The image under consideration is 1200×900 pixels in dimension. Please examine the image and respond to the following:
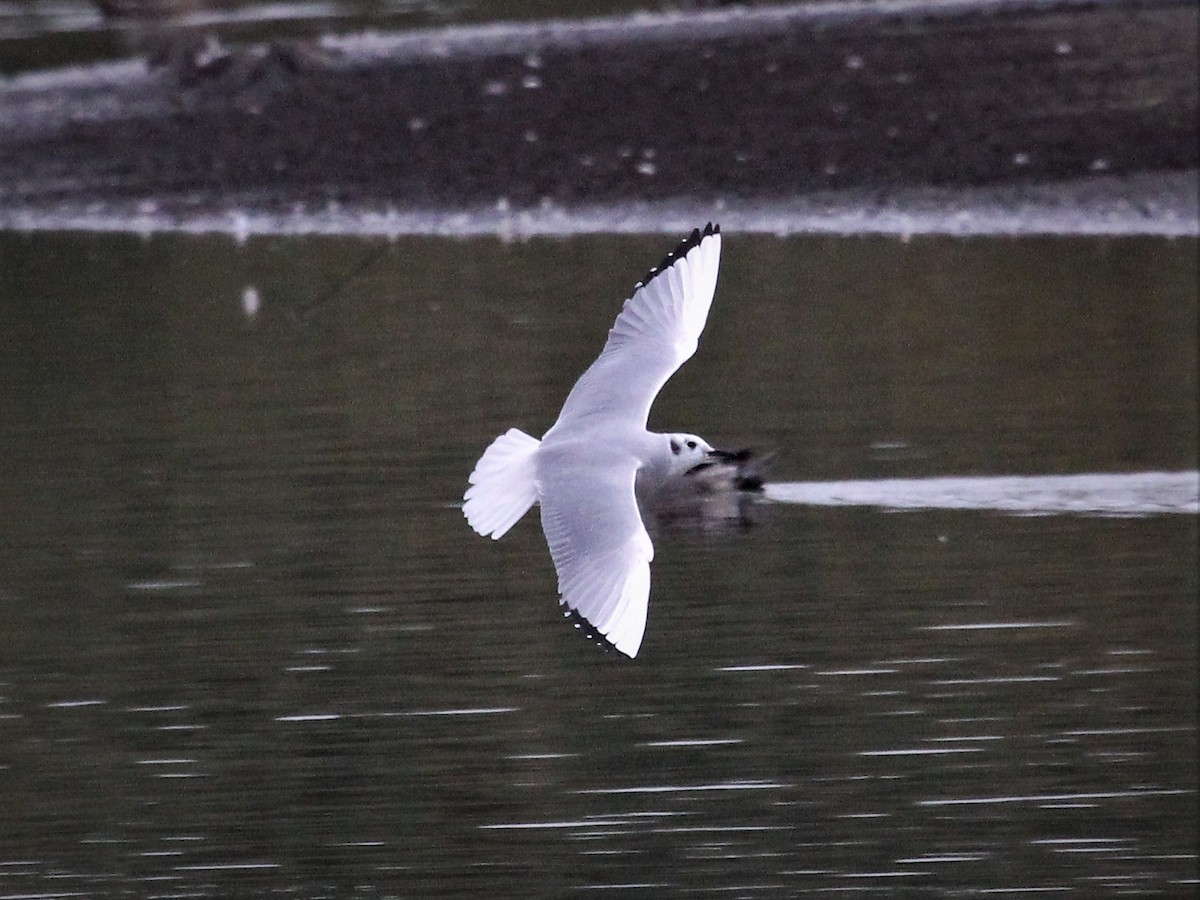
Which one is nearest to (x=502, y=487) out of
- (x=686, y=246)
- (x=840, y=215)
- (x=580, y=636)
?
(x=686, y=246)

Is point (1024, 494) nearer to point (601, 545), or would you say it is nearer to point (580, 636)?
point (580, 636)

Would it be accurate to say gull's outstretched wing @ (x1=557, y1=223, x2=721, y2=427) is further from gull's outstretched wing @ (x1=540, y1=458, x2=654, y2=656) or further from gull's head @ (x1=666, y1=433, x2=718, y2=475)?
gull's outstretched wing @ (x1=540, y1=458, x2=654, y2=656)

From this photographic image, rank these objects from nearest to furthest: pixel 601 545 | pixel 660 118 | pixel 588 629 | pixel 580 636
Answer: pixel 588 629 → pixel 601 545 → pixel 580 636 → pixel 660 118

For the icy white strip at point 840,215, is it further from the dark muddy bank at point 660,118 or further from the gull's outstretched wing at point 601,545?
the gull's outstretched wing at point 601,545

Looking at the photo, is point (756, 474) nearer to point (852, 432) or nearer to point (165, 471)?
point (852, 432)

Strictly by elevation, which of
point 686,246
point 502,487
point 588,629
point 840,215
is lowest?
point 840,215

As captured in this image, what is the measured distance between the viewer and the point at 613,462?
8.41m

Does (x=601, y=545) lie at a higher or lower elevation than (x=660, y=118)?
lower

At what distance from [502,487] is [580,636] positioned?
Result: 82.4 inches

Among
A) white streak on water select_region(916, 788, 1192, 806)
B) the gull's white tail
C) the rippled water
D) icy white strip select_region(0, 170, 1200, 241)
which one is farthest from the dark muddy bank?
the gull's white tail

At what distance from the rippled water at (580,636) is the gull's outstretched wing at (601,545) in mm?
704

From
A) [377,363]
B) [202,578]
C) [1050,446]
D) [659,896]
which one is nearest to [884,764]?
[659,896]

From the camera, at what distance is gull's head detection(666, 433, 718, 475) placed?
8500mm

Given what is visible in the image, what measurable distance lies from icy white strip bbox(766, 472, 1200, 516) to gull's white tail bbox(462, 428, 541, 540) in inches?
145
